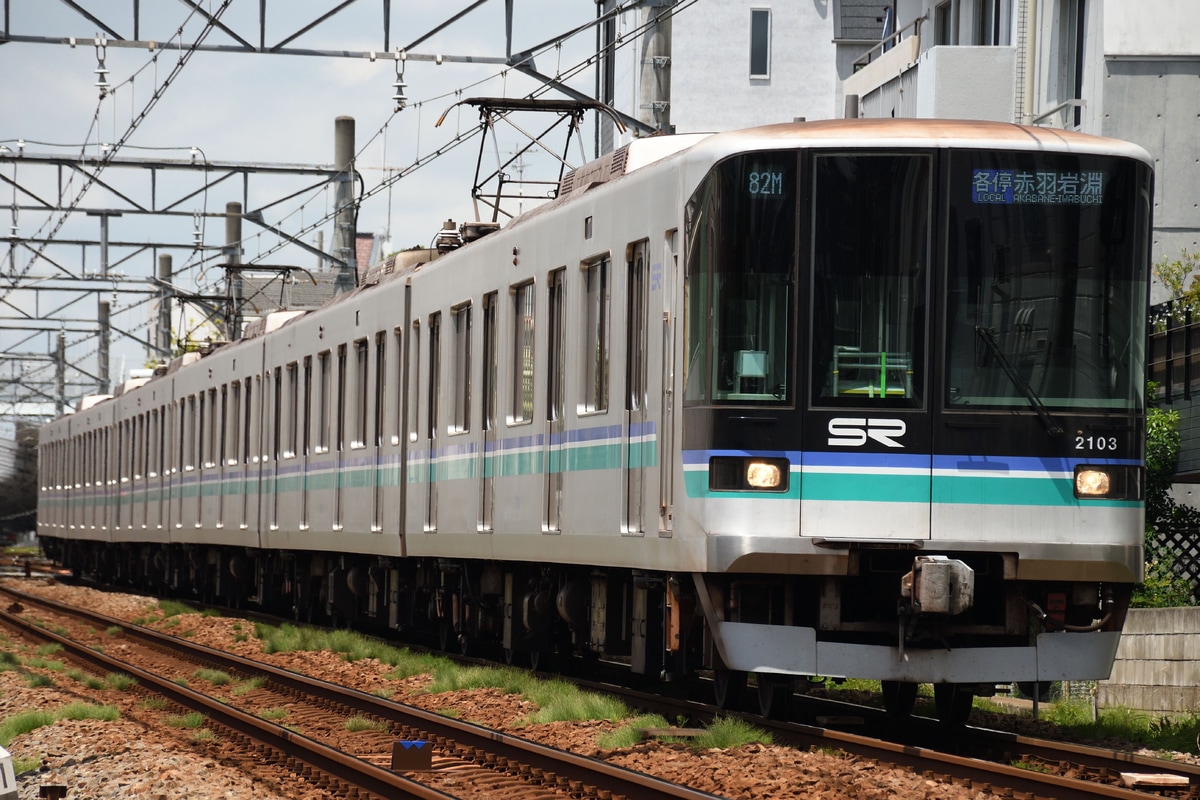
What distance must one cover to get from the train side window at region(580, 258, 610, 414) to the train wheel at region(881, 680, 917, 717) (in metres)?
2.30

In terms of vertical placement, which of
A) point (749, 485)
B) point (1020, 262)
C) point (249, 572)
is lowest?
point (249, 572)

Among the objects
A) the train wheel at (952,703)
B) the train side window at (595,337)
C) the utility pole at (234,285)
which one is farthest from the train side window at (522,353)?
the utility pole at (234,285)

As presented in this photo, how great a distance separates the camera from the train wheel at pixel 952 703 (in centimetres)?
1006

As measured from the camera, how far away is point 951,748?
9.53m

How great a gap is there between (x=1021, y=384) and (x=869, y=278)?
2.94ft

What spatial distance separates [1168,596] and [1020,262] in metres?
6.73

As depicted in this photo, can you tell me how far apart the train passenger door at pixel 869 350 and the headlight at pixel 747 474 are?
126 millimetres

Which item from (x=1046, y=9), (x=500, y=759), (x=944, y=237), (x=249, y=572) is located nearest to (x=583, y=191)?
(x=944, y=237)

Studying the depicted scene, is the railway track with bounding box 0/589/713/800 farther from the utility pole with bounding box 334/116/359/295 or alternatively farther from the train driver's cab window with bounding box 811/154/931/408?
the utility pole with bounding box 334/116/359/295

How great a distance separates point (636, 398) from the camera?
1069 centimetres

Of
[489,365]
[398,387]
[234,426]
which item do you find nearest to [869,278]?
[489,365]

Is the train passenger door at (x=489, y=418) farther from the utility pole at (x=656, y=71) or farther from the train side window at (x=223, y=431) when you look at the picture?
the train side window at (x=223, y=431)

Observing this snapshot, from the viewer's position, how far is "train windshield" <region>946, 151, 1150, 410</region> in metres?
9.33

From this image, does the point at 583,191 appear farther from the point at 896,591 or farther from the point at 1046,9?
the point at 1046,9
